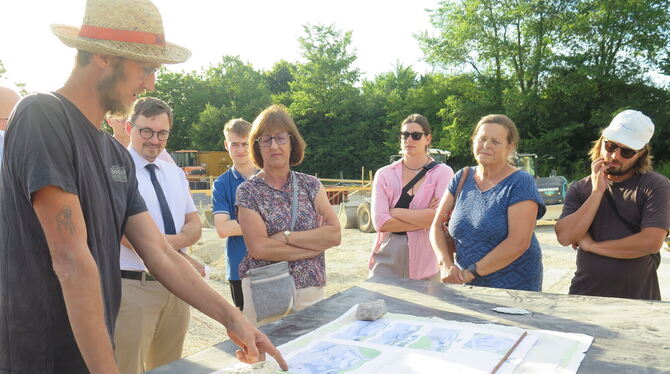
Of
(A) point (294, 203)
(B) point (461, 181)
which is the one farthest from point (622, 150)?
(A) point (294, 203)

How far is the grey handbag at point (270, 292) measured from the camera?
2.33m

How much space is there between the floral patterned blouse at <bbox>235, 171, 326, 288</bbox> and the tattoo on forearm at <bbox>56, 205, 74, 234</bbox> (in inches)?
60.4

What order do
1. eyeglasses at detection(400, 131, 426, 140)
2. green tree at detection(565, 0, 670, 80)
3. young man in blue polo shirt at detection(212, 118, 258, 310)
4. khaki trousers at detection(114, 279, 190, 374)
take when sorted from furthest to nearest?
green tree at detection(565, 0, 670, 80)
eyeglasses at detection(400, 131, 426, 140)
young man in blue polo shirt at detection(212, 118, 258, 310)
khaki trousers at detection(114, 279, 190, 374)

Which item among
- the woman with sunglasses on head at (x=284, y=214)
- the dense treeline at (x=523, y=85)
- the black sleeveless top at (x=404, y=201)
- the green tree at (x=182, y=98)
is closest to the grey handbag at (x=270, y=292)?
the woman with sunglasses on head at (x=284, y=214)

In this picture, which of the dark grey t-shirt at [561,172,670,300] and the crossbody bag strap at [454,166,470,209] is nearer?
the dark grey t-shirt at [561,172,670,300]

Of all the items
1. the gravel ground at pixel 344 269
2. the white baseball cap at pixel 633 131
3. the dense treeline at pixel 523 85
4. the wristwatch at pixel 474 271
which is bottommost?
the gravel ground at pixel 344 269

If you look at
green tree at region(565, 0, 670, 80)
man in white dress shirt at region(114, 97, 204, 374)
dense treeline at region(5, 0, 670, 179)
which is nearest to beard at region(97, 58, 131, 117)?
man in white dress shirt at region(114, 97, 204, 374)

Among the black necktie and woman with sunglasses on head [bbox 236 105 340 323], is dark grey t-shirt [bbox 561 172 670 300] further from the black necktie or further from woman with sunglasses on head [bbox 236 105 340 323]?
the black necktie

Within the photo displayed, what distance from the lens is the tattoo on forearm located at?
1235 millimetres

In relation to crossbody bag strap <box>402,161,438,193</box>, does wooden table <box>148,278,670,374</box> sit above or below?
below

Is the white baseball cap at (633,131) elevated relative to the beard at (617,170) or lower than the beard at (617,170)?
elevated

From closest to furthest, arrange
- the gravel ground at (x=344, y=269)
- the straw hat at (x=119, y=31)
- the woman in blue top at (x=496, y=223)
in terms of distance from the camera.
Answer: the straw hat at (x=119, y=31) → the woman in blue top at (x=496, y=223) → the gravel ground at (x=344, y=269)

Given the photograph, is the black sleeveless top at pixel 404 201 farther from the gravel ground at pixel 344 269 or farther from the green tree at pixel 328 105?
the green tree at pixel 328 105

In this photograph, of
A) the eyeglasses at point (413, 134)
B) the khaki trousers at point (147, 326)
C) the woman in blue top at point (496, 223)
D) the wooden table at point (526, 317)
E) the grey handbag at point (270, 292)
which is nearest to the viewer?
the wooden table at point (526, 317)
